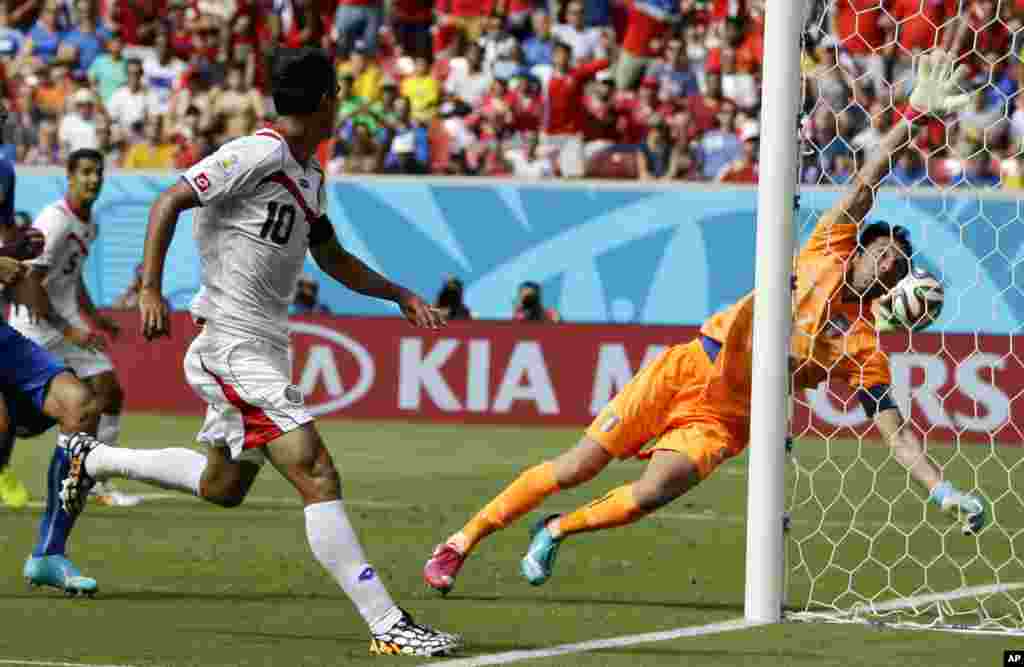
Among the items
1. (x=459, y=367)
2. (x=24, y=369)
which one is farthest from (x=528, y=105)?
(x=24, y=369)

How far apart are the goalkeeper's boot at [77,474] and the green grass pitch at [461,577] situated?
16.8 inches

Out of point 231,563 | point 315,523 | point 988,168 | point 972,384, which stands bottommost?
point 972,384

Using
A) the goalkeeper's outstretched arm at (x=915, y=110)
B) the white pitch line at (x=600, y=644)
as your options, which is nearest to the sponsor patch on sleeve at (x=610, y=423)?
the white pitch line at (x=600, y=644)

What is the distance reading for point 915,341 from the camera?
20.0 meters

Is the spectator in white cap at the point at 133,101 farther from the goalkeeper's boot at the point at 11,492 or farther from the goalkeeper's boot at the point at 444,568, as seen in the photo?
the goalkeeper's boot at the point at 444,568

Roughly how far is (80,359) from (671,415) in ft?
18.8

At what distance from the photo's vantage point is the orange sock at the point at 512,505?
883 centimetres

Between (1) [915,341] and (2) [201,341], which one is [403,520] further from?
(1) [915,341]

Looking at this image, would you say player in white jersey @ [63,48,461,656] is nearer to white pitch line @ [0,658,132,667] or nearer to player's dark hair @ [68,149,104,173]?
white pitch line @ [0,658,132,667]

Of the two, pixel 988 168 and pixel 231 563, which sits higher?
pixel 231 563

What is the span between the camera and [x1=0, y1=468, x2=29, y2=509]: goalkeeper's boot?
42.2ft

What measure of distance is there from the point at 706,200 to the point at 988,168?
116 inches

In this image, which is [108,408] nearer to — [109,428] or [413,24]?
[109,428]

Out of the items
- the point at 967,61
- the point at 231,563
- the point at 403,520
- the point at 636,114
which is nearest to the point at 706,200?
the point at 636,114
